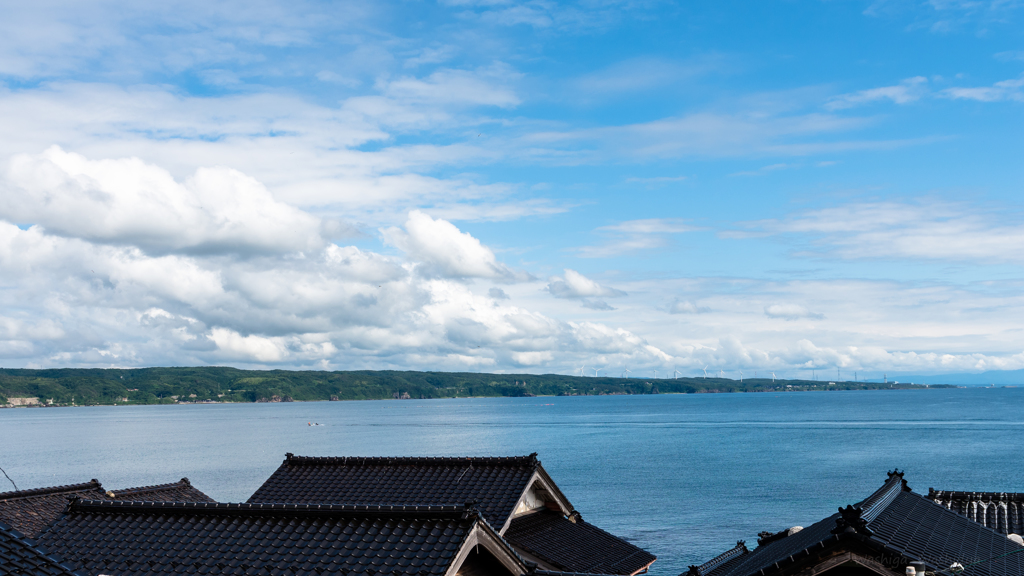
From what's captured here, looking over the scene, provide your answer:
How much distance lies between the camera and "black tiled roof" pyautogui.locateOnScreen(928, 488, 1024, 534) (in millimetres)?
24828

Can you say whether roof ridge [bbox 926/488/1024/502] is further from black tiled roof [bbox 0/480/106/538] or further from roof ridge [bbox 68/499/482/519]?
black tiled roof [bbox 0/480/106/538]

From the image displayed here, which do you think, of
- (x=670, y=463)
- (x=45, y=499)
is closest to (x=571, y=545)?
(x=45, y=499)

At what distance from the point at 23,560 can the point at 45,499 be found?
907 inches

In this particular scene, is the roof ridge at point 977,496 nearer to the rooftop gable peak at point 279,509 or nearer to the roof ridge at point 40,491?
the rooftop gable peak at point 279,509

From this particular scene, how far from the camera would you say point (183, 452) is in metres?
148

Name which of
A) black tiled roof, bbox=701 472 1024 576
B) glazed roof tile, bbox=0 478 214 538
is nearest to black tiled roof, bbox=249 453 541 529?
glazed roof tile, bbox=0 478 214 538

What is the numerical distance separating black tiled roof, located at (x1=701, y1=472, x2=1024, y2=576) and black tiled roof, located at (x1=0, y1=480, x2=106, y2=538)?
2206 cm

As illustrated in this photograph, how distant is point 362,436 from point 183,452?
171 ft

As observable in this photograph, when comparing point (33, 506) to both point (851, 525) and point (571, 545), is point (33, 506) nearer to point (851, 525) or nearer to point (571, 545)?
point (571, 545)

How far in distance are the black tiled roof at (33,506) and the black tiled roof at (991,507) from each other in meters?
29.5

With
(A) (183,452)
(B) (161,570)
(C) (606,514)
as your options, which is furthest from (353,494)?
(A) (183,452)

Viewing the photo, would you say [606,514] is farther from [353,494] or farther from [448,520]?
[448,520]

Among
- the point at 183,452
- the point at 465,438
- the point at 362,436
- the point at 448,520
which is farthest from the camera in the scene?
the point at 362,436

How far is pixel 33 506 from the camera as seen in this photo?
2762 centimetres
